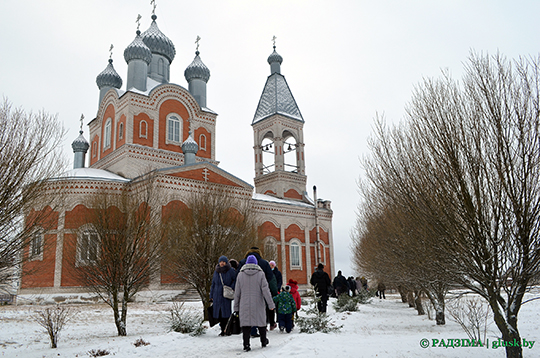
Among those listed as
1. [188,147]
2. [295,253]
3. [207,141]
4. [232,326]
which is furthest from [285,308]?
[207,141]

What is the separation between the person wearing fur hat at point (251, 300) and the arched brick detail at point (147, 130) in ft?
63.8

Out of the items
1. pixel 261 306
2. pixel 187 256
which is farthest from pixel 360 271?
pixel 261 306

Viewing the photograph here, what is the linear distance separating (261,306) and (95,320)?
24.2ft

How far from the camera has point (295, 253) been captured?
89.8 ft

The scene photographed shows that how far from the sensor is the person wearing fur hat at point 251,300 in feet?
19.5

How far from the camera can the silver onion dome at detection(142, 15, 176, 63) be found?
89.6 feet

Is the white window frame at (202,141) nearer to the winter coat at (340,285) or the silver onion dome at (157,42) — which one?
the silver onion dome at (157,42)

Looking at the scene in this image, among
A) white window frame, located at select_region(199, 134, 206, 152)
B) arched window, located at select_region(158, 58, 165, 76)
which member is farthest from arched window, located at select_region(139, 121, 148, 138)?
arched window, located at select_region(158, 58, 165, 76)

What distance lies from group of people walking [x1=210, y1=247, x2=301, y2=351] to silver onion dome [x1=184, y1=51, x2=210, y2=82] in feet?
72.6

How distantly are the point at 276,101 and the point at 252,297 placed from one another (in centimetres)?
2652

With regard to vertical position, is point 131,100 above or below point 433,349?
above

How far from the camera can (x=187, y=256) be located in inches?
419

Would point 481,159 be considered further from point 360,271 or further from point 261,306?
point 360,271

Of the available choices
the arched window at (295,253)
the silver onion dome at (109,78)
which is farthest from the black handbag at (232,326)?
the silver onion dome at (109,78)
